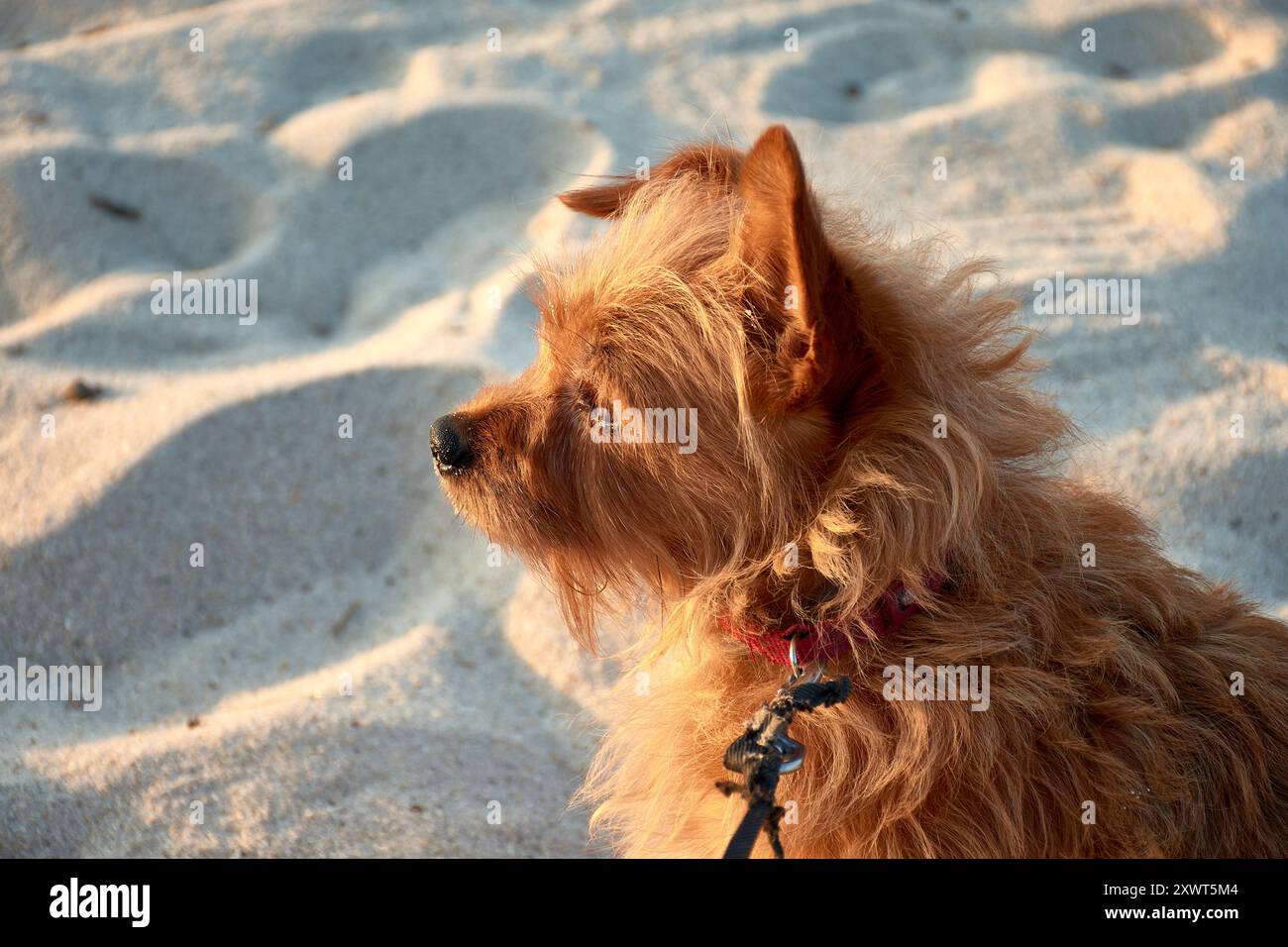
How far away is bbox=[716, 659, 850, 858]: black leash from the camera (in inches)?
64.7

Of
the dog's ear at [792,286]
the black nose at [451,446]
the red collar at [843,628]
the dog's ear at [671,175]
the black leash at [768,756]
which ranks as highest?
the dog's ear at [671,175]

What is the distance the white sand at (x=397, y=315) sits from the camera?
2756 mm

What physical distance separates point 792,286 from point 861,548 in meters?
0.47

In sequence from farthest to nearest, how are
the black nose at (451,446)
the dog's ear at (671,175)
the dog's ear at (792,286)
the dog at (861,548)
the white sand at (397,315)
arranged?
the white sand at (397,315) → the dog's ear at (671,175) → the black nose at (451,446) → the dog at (861,548) → the dog's ear at (792,286)

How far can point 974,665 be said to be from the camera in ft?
5.97

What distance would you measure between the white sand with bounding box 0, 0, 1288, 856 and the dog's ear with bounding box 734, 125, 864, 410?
0.89 m

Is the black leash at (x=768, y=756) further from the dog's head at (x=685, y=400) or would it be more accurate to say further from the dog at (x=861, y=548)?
the dog's head at (x=685, y=400)

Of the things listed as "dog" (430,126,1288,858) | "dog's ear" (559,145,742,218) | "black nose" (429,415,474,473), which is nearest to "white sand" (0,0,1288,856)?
"dog's ear" (559,145,742,218)

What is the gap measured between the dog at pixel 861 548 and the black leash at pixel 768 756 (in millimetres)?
143

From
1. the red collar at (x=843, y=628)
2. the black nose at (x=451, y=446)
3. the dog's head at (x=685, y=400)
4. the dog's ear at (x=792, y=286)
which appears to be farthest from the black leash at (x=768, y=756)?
the black nose at (x=451, y=446)

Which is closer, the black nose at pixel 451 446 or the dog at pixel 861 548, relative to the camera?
the dog at pixel 861 548

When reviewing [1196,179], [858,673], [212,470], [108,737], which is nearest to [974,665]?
[858,673]

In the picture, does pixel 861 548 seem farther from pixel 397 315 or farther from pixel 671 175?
pixel 397 315

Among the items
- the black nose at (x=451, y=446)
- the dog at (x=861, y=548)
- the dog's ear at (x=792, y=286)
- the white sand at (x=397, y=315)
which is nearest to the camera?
the dog's ear at (x=792, y=286)
